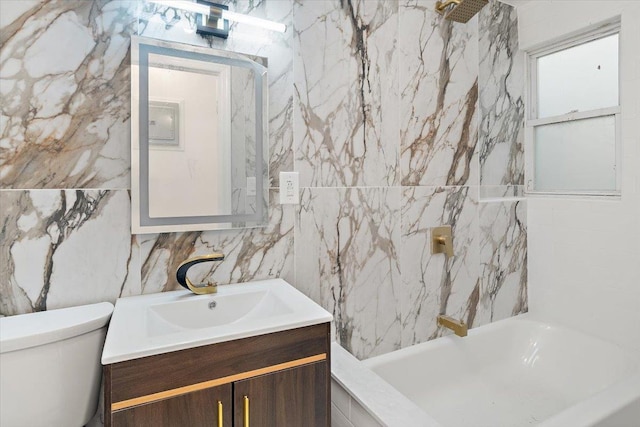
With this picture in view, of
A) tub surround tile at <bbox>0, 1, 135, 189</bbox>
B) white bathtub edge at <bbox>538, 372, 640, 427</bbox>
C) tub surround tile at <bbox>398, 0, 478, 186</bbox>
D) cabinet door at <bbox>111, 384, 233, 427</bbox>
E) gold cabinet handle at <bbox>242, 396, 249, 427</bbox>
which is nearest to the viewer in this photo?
cabinet door at <bbox>111, 384, 233, 427</bbox>

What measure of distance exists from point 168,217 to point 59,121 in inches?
18.5

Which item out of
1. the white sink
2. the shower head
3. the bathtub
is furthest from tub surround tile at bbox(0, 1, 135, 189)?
the shower head

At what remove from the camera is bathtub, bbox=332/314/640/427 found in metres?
1.62

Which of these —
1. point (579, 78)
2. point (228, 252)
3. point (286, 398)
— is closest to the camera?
point (286, 398)

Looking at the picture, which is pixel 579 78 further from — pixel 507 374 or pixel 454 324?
pixel 507 374

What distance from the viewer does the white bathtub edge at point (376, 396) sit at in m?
1.20

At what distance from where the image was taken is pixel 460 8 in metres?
1.81

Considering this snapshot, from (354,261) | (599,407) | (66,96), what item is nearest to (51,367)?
(66,96)

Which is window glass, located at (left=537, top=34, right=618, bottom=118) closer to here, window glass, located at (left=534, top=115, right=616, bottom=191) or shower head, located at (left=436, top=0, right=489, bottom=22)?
window glass, located at (left=534, top=115, right=616, bottom=191)

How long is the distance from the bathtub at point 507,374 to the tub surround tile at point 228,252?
Answer: 529 mm

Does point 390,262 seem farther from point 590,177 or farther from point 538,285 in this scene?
→ point 590,177

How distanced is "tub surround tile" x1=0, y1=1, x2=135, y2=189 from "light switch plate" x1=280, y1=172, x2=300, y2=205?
1.98ft

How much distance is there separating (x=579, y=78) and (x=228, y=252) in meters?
2.32

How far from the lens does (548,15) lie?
2.24 meters
